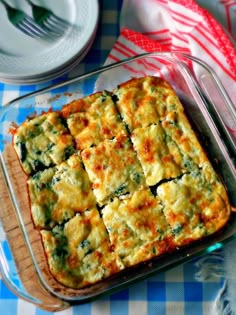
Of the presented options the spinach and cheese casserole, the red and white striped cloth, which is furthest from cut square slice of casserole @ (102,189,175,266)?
the red and white striped cloth

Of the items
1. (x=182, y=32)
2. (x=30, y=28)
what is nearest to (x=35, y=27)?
(x=30, y=28)

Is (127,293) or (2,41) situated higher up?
(2,41)

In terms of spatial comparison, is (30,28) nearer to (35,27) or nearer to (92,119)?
(35,27)

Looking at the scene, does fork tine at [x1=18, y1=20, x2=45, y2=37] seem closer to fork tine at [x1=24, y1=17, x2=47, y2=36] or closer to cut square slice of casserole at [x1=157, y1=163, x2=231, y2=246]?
fork tine at [x1=24, y1=17, x2=47, y2=36]

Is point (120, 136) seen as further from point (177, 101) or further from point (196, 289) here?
point (196, 289)

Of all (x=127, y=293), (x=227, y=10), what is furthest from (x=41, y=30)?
(x=127, y=293)

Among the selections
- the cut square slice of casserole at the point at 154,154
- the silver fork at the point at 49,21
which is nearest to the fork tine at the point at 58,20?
the silver fork at the point at 49,21
